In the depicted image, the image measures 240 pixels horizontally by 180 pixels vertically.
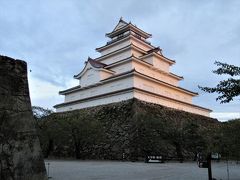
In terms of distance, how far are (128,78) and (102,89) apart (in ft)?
12.5

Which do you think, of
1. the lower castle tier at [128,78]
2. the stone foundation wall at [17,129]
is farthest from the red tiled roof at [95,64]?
the stone foundation wall at [17,129]

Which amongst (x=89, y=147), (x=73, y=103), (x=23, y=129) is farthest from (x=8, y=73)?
(x=73, y=103)

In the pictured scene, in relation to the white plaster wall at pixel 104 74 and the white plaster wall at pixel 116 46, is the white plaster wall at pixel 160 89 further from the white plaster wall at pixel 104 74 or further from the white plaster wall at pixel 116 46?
the white plaster wall at pixel 116 46

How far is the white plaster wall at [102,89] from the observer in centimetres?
2938

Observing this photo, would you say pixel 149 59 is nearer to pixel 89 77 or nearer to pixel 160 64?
pixel 160 64

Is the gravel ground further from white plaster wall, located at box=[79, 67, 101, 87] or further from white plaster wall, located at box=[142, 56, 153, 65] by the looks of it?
white plaster wall, located at box=[142, 56, 153, 65]

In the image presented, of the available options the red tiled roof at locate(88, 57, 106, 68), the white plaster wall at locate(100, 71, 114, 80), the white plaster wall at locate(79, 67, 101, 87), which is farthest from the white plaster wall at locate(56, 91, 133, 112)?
the red tiled roof at locate(88, 57, 106, 68)

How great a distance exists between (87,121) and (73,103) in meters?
9.09

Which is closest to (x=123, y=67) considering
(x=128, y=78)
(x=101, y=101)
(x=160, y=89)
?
(x=128, y=78)

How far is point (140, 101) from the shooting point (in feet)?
88.1

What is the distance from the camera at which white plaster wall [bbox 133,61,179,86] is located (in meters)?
32.0

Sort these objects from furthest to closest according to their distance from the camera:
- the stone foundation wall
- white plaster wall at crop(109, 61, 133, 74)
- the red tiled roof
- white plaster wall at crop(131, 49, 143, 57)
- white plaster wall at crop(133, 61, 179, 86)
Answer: white plaster wall at crop(131, 49, 143, 57), the red tiled roof, white plaster wall at crop(133, 61, 179, 86), white plaster wall at crop(109, 61, 133, 74), the stone foundation wall

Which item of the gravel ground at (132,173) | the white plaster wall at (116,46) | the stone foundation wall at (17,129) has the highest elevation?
the white plaster wall at (116,46)

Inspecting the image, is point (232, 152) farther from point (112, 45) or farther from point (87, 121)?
point (112, 45)
